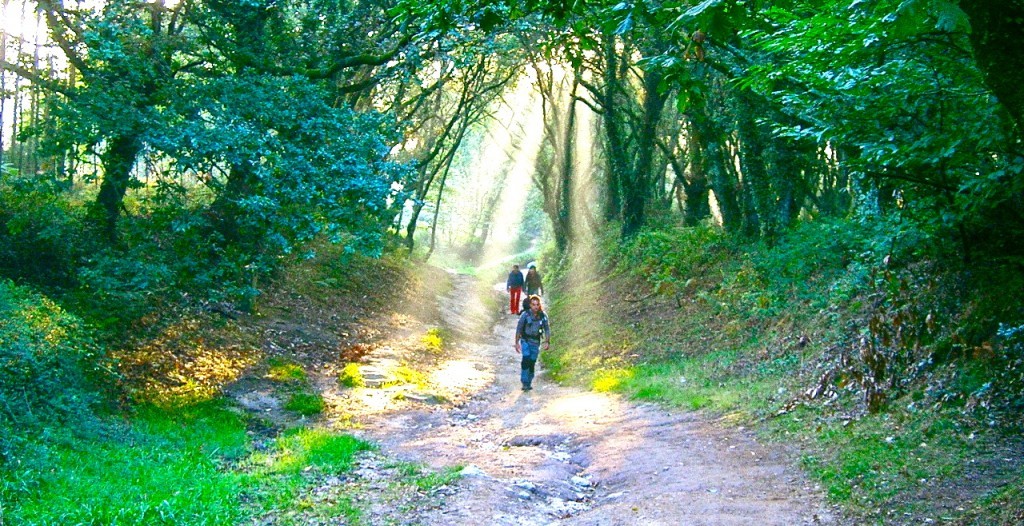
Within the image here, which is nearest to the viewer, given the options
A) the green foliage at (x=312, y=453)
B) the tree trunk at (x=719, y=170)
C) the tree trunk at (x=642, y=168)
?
the green foliage at (x=312, y=453)

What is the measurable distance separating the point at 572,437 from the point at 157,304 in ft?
26.3

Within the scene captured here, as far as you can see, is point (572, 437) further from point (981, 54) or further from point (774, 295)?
point (981, 54)

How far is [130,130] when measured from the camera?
11.3 m

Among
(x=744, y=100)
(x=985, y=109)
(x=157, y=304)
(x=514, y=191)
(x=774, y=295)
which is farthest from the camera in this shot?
(x=514, y=191)

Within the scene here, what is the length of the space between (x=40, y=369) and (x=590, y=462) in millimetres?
6288

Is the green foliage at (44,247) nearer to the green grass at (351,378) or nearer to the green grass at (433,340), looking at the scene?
the green grass at (351,378)

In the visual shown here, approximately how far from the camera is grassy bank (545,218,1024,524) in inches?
287

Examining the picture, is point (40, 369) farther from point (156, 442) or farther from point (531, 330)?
point (531, 330)

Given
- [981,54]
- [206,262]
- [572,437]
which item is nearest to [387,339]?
[206,262]

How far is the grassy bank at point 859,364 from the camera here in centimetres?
728

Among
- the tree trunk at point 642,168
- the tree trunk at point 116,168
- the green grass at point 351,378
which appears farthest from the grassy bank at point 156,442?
the tree trunk at point 642,168

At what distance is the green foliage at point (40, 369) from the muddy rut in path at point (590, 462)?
12.2 ft

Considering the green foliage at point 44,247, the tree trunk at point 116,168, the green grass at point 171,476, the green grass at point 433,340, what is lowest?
the green grass at point 433,340

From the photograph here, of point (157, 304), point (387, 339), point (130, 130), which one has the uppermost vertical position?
point (130, 130)
